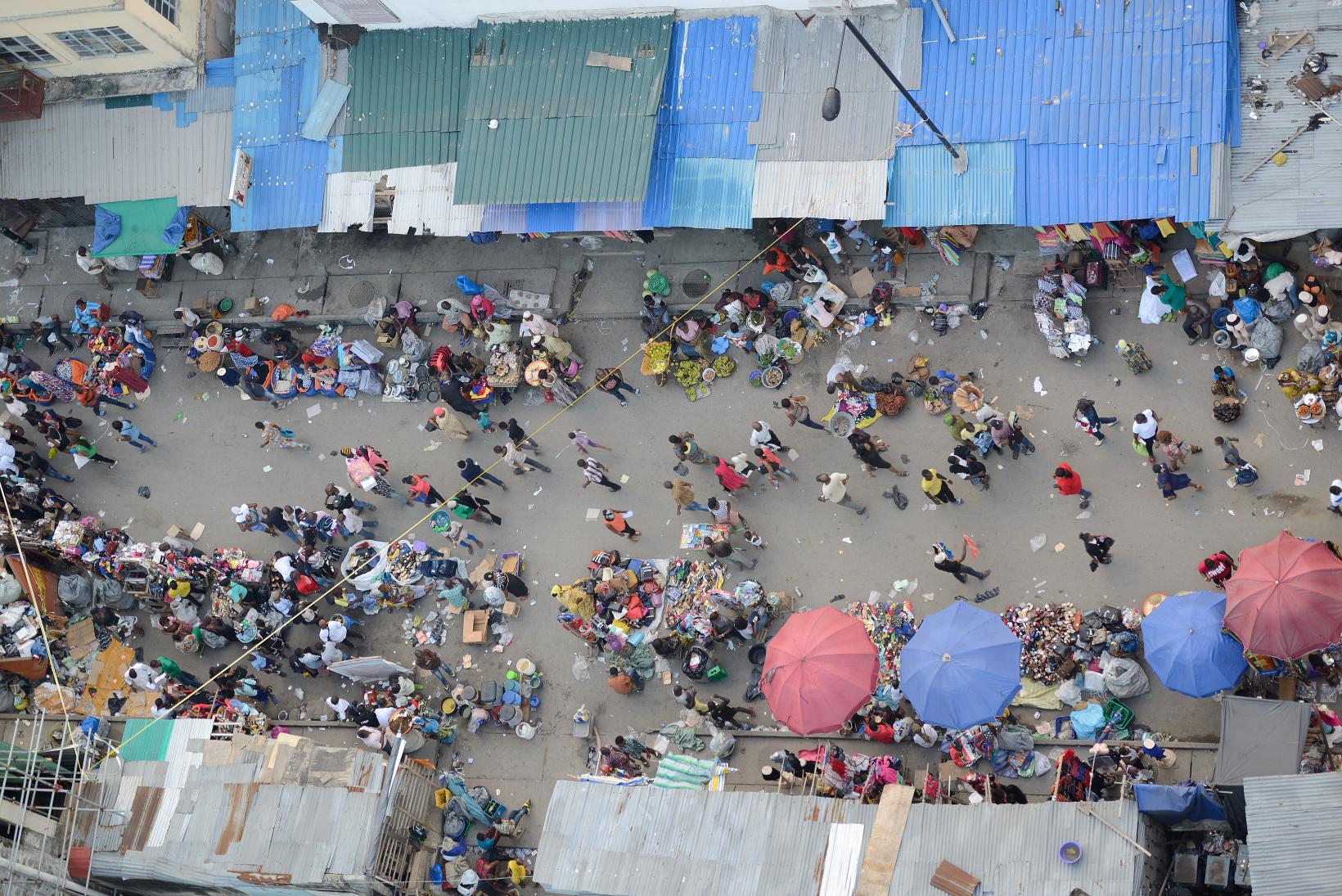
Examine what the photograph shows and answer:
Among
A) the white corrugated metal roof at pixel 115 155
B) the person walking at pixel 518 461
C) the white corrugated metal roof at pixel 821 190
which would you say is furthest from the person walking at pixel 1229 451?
the white corrugated metal roof at pixel 115 155

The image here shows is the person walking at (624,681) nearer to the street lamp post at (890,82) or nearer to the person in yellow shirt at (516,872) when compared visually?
the person in yellow shirt at (516,872)

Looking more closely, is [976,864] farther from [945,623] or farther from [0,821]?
[0,821]

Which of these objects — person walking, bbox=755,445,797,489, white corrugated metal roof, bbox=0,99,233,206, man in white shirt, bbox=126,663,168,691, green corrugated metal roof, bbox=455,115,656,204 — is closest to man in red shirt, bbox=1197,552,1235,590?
person walking, bbox=755,445,797,489

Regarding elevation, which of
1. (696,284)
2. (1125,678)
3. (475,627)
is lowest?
(475,627)

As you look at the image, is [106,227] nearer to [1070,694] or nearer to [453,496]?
[453,496]

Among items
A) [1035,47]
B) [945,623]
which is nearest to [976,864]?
[945,623]

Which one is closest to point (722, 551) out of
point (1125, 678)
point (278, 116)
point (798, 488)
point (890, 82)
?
point (798, 488)
